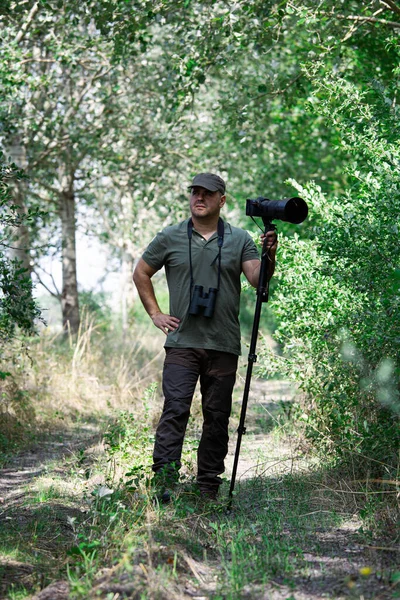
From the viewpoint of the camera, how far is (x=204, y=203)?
18.2 feet

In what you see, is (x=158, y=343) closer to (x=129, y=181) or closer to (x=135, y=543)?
(x=129, y=181)

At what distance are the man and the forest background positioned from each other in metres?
0.66

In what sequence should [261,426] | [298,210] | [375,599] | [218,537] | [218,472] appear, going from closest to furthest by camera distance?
[375,599] → [218,537] → [298,210] → [218,472] → [261,426]

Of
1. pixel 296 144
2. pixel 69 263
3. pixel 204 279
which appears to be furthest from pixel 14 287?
pixel 296 144

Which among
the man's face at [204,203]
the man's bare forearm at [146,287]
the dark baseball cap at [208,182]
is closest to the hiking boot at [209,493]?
the man's bare forearm at [146,287]

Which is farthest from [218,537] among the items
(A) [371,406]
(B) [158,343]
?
(B) [158,343]

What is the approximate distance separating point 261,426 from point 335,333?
3.58 metres

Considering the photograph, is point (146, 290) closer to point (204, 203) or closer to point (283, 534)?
Answer: point (204, 203)

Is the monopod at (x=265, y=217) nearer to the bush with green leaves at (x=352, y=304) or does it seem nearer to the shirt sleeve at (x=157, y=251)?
the bush with green leaves at (x=352, y=304)

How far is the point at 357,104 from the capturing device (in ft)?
21.7

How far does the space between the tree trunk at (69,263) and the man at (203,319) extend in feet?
34.8

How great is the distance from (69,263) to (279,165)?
467cm

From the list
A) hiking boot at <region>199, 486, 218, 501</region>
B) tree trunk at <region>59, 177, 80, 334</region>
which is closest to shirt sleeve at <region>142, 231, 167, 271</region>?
hiking boot at <region>199, 486, 218, 501</region>

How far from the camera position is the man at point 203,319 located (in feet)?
17.7
